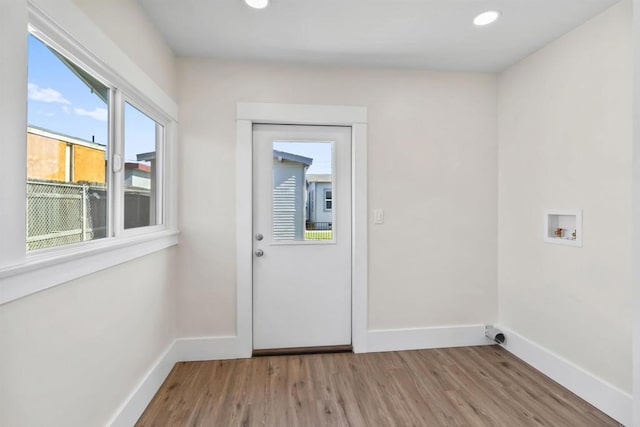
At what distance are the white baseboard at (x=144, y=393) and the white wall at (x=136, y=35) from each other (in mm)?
1833

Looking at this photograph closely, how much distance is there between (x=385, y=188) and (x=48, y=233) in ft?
7.08

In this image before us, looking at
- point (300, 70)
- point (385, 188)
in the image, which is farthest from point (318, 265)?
point (300, 70)

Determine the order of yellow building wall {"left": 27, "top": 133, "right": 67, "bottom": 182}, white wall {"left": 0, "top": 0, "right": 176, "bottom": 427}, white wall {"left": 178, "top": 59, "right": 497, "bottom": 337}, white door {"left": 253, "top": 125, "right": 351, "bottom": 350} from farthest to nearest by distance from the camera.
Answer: white door {"left": 253, "top": 125, "right": 351, "bottom": 350}
white wall {"left": 178, "top": 59, "right": 497, "bottom": 337}
yellow building wall {"left": 27, "top": 133, "right": 67, "bottom": 182}
white wall {"left": 0, "top": 0, "right": 176, "bottom": 427}

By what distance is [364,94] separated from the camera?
8.61 feet

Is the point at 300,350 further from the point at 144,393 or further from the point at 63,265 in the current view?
the point at 63,265

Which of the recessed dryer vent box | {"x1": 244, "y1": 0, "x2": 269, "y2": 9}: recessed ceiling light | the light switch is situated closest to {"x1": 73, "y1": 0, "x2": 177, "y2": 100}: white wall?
{"x1": 244, "y1": 0, "x2": 269, "y2": 9}: recessed ceiling light

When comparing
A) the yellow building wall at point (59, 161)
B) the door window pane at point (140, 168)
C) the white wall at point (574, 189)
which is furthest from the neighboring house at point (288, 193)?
the white wall at point (574, 189)

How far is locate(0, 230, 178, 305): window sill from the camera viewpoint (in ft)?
3.09

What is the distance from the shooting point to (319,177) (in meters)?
2.66

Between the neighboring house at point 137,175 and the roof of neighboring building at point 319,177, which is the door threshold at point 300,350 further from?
the neighboring house at point 137,175

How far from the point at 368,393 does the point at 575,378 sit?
1339 millimetres

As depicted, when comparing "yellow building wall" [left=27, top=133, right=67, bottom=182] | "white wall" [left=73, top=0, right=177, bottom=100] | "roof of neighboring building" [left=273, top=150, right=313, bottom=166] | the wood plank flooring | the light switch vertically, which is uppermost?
"white wall" [left=73, top=0, right=177, bottom=100]

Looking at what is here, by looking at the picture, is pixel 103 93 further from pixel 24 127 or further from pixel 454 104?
pixel 454 104

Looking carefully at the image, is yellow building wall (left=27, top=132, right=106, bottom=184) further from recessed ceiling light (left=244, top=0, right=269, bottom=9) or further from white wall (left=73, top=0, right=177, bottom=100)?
recessed ceiling light (left=244, top=0, right=269, bottom=9)
